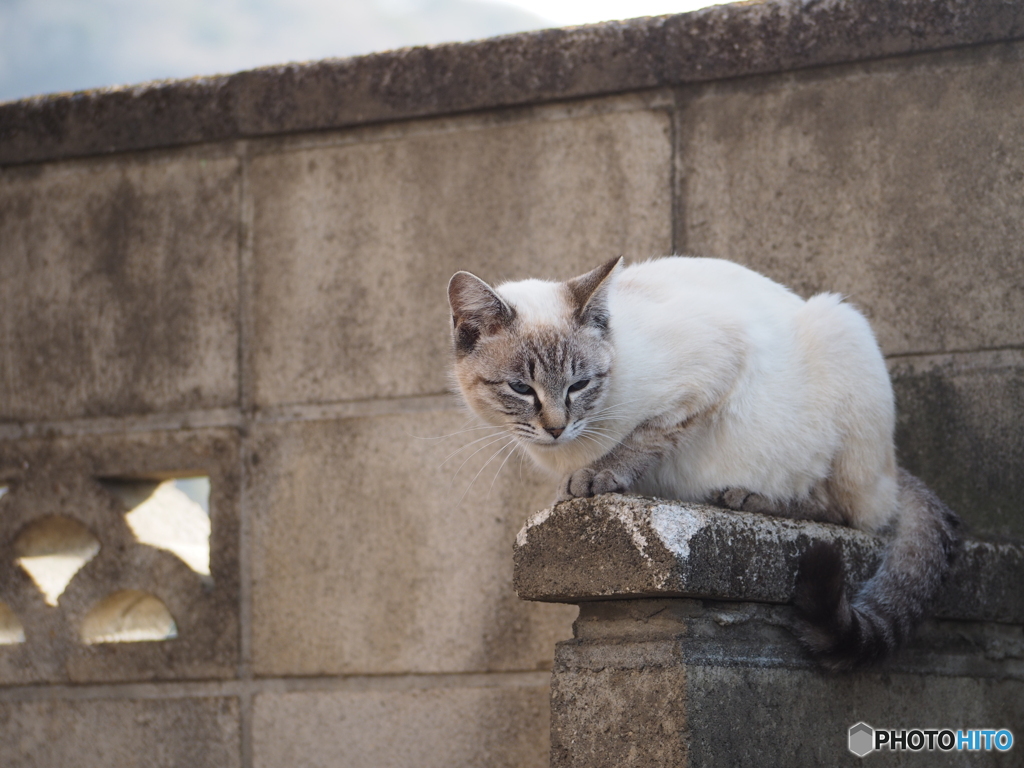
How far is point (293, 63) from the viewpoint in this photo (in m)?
3.87

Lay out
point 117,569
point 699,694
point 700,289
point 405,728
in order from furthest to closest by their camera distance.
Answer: point 117,569 → point 405,728 → point 700,289 → point 699,694

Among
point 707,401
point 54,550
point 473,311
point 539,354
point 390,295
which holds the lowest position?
point 54,550

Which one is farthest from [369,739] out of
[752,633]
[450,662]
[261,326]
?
[752,633]

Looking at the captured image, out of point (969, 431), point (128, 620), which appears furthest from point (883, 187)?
point (128, 620)

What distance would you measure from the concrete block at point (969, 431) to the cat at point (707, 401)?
1.41 feet

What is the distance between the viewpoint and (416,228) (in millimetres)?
3791

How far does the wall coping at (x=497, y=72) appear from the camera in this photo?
3332 millimetres

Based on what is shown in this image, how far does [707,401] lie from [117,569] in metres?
2.30

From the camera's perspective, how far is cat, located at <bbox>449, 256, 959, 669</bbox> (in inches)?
106

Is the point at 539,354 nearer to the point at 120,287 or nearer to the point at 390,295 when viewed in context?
the point at 390,295

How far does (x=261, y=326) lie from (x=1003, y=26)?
→ 8.72ft

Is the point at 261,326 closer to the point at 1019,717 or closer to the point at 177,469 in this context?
the point at 177,469

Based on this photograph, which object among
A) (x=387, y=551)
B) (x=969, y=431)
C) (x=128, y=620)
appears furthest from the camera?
(x=128, y=620)

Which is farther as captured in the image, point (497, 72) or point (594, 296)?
point (497, 72)
